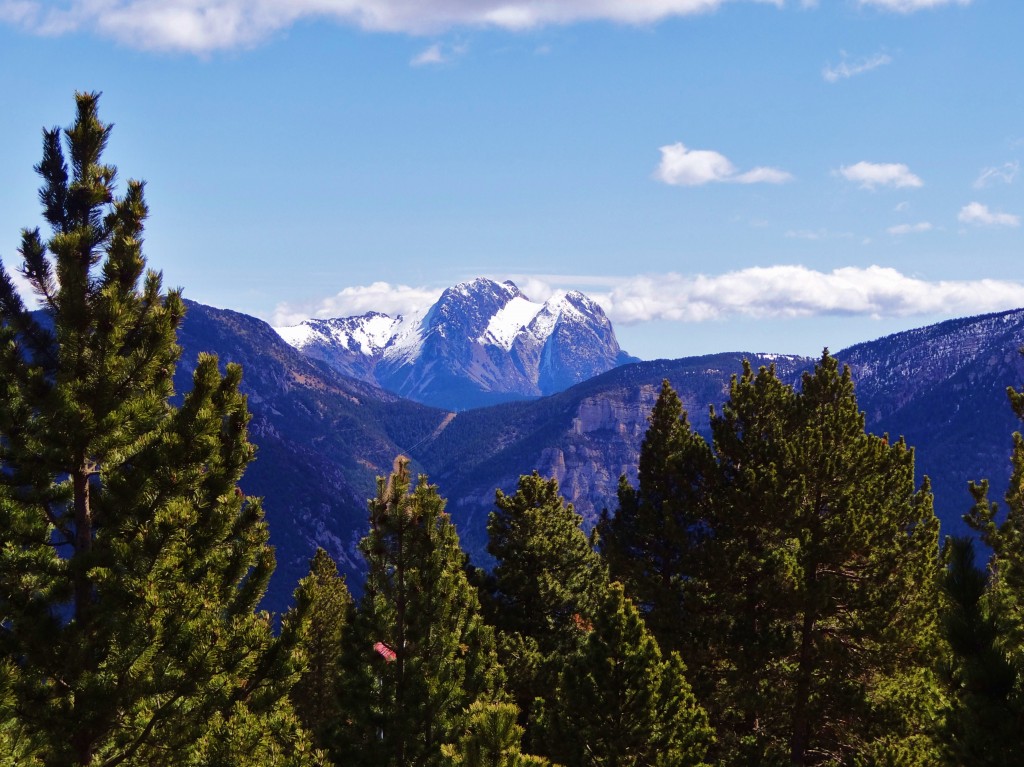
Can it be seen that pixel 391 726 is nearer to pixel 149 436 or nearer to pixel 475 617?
pixel 475 617

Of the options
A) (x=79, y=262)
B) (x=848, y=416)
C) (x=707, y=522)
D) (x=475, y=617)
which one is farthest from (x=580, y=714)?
(x=79, y=262)

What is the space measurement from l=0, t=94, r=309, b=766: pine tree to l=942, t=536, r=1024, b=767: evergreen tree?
354 inches

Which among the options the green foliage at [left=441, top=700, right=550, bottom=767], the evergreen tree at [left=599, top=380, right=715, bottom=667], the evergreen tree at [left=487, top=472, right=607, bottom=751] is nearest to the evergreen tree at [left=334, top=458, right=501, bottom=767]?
the evergreen tree at [left=599, top=380, right=715, bottom=667]

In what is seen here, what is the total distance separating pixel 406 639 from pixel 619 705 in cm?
577

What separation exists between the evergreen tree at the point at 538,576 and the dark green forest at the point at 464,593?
0.14 metres

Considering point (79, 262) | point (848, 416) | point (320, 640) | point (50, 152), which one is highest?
point (50, 152)

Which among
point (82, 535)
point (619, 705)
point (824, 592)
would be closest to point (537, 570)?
point (619, 705)

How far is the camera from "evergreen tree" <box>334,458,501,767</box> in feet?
67.4

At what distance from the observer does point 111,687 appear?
1059 centimetres

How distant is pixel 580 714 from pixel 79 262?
51.7 feet

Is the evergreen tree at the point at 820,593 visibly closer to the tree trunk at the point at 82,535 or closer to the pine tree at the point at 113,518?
the pine tree at the point at 113,518

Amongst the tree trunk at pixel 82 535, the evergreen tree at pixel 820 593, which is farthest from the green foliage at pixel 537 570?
the tree trunk at pixel 82 535

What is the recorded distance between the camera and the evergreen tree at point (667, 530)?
2673cm

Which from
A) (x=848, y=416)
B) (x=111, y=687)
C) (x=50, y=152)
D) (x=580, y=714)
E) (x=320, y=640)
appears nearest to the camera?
(x=111, y=687)
